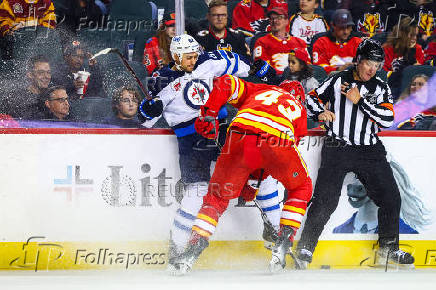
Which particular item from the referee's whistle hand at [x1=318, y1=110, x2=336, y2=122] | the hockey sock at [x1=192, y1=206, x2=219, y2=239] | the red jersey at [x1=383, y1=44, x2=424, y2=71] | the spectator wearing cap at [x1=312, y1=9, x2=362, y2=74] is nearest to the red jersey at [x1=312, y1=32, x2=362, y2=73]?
the spectator wearing cap at [x1=312, y1=9, x2=362, y2=74]

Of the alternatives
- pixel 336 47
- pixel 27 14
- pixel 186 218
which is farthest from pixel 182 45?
pixel 336 47

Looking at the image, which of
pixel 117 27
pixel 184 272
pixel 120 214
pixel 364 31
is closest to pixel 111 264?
pixel 120 214

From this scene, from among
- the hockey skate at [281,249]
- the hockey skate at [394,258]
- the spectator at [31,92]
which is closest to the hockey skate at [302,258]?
the hockey skate at [281,249]

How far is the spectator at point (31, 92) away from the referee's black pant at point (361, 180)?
1.83 m

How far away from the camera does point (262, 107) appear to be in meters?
3.28

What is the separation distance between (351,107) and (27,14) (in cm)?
248

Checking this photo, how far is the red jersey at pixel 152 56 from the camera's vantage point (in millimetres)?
4254

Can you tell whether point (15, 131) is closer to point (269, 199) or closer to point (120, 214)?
point (120, 214)

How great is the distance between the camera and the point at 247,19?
16.2 ft

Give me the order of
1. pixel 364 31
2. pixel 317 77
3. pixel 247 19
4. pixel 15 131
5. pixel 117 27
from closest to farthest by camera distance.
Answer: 1. pixel 15 131
2. pixel 317 77
3. pixel 117 27
4. pixel 247 19
5. pixel 364 31

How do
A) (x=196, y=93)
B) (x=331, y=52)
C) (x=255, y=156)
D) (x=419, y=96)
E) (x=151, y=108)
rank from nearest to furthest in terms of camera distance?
(x=255, y=156) → (x=151, y=108) → (x=196, y=93) → (x=419, y=96) → (x=331, y=52)

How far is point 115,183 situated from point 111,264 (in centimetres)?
48

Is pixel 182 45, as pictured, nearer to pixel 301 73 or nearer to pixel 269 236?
pixel 301 73

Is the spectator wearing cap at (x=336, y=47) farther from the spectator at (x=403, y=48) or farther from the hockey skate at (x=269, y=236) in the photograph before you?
the hockey skate at (x=269, y=236)
